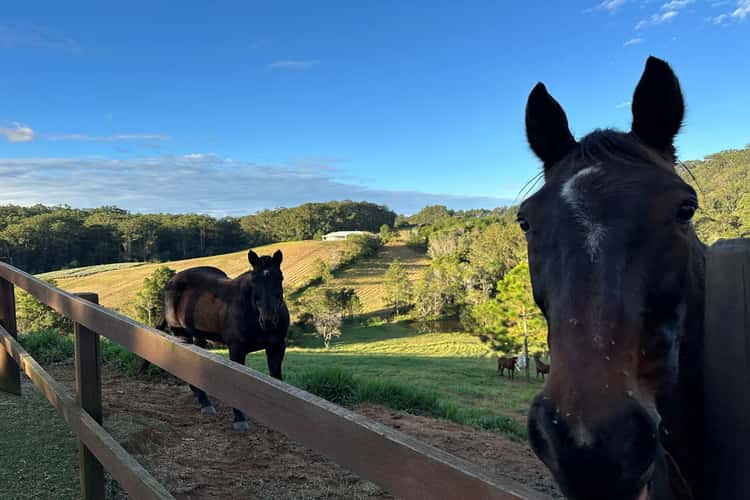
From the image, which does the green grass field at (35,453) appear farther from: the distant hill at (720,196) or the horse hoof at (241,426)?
the distant hill at (720,196)

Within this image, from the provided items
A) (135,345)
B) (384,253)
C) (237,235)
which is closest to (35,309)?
(135,345)

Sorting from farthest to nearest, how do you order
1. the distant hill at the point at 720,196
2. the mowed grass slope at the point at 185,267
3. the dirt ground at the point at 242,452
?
the mowed grass slope at the point at 185,267 → the dirt ground at the point at 242,452 → the distant hill at the point at 720,196

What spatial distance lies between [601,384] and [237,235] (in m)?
84.5

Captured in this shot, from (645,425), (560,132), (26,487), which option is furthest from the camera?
(26,487)

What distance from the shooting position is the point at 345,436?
1134 mm

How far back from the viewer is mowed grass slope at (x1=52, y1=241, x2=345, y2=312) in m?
49.6

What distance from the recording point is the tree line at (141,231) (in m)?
57.5

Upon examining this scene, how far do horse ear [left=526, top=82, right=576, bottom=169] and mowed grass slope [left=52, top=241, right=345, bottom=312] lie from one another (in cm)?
4493

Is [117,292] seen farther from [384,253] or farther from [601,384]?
[601,384]

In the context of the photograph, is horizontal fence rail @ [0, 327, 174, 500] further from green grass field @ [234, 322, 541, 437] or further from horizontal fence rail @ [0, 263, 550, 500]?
green grass field @ [234, 322, 541, 437]

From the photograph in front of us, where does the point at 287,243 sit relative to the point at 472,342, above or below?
above

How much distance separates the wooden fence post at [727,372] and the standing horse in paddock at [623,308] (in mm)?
78

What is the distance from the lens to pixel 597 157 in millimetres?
1492

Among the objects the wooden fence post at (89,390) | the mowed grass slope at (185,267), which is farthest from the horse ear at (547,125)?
the mowed grass slope at (185,267)
